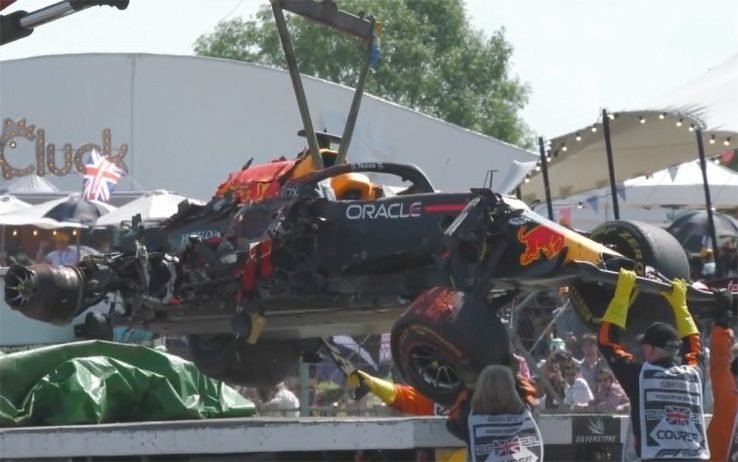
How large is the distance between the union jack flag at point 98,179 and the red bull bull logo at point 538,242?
14.5 metres

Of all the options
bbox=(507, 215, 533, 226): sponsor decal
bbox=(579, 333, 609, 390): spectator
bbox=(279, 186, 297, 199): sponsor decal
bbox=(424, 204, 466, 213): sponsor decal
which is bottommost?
bbox=(579, 333, 609, 390): spectator

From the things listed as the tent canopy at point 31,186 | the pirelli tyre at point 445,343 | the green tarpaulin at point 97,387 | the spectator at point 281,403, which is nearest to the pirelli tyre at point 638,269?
the pirelli tyre at point 445,343

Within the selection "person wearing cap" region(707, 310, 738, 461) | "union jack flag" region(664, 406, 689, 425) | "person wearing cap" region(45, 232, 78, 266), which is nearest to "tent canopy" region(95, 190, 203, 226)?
"person wearing cap" region(45, 232, 78, 266)

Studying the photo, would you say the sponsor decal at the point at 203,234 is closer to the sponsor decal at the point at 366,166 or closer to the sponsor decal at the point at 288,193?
the sponsor decal at the point at 288,193

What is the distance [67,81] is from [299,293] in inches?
801

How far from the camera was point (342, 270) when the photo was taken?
1034 cm

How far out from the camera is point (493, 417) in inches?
302

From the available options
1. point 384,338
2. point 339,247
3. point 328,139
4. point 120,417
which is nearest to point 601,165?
point 384,338

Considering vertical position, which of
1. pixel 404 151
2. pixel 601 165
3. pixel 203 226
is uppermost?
pixel 404 151

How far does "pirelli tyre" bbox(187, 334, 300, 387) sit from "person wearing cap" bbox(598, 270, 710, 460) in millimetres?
3584

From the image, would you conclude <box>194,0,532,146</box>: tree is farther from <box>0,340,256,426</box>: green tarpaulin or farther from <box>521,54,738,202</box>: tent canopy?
<box>0,340,256,426</box>: green tarpaulin

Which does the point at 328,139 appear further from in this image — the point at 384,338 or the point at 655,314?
the point at 384,338

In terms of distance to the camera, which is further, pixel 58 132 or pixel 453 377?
pixel 58 132

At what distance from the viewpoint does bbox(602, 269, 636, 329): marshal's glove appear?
339 inches
